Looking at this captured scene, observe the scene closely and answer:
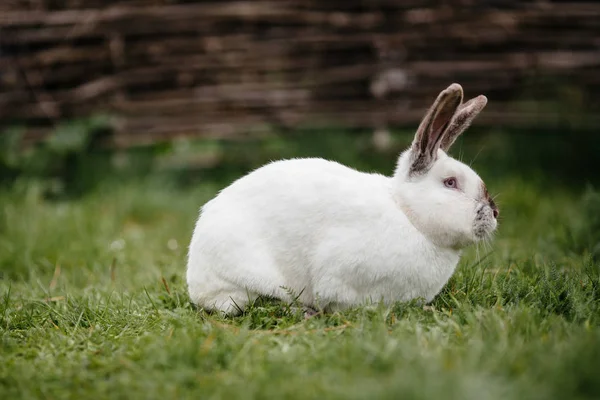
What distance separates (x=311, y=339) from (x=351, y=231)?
475 mm

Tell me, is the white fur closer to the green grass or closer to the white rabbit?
the white rabbit

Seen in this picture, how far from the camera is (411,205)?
268 cm

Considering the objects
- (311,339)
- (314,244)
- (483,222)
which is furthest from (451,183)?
(311,339)

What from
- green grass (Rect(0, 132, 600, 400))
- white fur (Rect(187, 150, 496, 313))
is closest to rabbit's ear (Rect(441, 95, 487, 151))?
white fur (Rect(187, 150, 496, 313))

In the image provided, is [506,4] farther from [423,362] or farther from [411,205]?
[423,362]

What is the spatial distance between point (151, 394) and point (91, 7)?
17.1 feet

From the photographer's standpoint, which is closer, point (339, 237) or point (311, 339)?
point (311, 339)

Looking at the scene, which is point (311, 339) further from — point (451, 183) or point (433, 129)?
point (433, 129)

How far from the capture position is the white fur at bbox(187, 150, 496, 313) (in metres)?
2.62

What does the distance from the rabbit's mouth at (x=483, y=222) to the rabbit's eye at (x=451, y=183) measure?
127 millimetres

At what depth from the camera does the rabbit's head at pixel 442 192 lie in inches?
103

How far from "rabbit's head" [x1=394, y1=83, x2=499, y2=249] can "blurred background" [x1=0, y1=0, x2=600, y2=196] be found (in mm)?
3498

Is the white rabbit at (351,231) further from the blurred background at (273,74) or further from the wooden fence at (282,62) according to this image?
the wooden fence at (282,62)

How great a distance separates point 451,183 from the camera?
2.69 m
